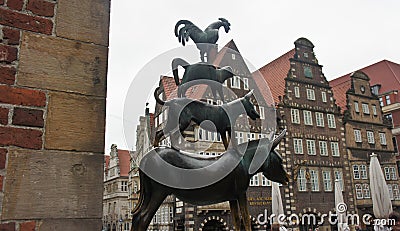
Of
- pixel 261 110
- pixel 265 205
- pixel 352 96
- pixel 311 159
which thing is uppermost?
pixel 352 96

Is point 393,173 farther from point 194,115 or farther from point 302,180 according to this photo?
point 194,115

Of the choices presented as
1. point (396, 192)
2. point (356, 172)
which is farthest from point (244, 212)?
point (396, 192)

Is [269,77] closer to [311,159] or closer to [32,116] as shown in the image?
[311,159]

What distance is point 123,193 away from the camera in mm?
37688

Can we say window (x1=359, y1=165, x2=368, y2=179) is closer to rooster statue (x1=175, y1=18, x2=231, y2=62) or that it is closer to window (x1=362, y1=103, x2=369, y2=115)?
window (x1=362, y1=103, x2=369, y2=115)

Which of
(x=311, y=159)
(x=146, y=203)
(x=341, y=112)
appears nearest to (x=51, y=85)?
(x=146, y=203)

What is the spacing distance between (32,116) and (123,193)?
37.8m

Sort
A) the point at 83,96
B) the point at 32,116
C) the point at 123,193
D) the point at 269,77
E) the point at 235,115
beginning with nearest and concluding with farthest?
1. the point at 32,116
2. the point at 83,96
3. the point at 235,115
4. the point at 269,77
5. the point at 123,193

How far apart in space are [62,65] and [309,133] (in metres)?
21.1

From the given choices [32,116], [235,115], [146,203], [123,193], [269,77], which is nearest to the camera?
[32,116]

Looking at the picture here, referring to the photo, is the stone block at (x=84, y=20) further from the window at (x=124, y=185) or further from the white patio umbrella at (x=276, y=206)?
the window at (x=124, y=185)

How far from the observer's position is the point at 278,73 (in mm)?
23188

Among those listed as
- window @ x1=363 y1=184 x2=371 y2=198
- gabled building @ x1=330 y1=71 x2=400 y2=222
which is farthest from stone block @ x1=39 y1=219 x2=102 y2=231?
window @ x1=363 y1=184 x2=371 y2=198

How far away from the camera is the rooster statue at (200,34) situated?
3531 mm
